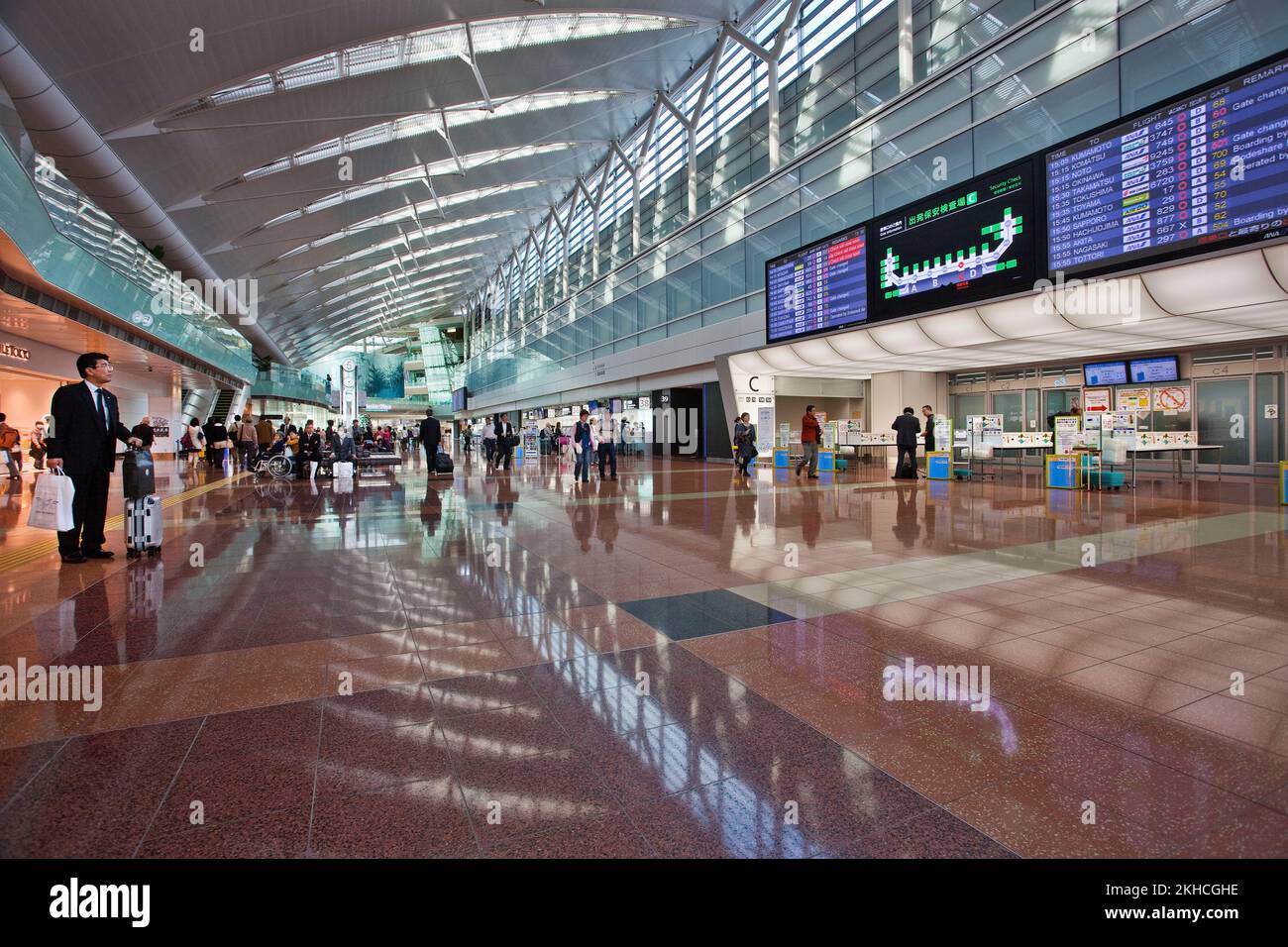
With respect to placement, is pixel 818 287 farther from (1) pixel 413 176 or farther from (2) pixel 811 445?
(1) pixel 413 176

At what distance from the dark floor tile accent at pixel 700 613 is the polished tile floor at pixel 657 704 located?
34mm

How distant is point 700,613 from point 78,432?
6306 mm

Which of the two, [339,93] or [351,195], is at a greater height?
[351,195]

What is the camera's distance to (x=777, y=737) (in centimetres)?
282

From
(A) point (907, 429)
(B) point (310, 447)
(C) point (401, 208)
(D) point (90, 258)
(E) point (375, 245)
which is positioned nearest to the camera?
(D) point (90, 258)

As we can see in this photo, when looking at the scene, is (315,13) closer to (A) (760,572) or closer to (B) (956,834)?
(A) (760,572)

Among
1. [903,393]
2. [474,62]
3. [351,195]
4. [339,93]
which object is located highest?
[351,195]

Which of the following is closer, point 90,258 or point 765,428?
point 90,258

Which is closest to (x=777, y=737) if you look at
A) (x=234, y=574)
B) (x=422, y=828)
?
(x=422, y=828)

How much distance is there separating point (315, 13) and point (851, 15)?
13.9 meters

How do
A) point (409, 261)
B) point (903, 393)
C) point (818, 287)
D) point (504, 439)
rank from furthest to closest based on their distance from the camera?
point (409, 261) → point (903, 393) → point (504, 439) → point (818, 287)

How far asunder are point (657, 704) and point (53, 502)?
630cm

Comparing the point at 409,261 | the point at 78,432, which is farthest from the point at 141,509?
the point at 409,261

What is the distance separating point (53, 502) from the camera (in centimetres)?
616
